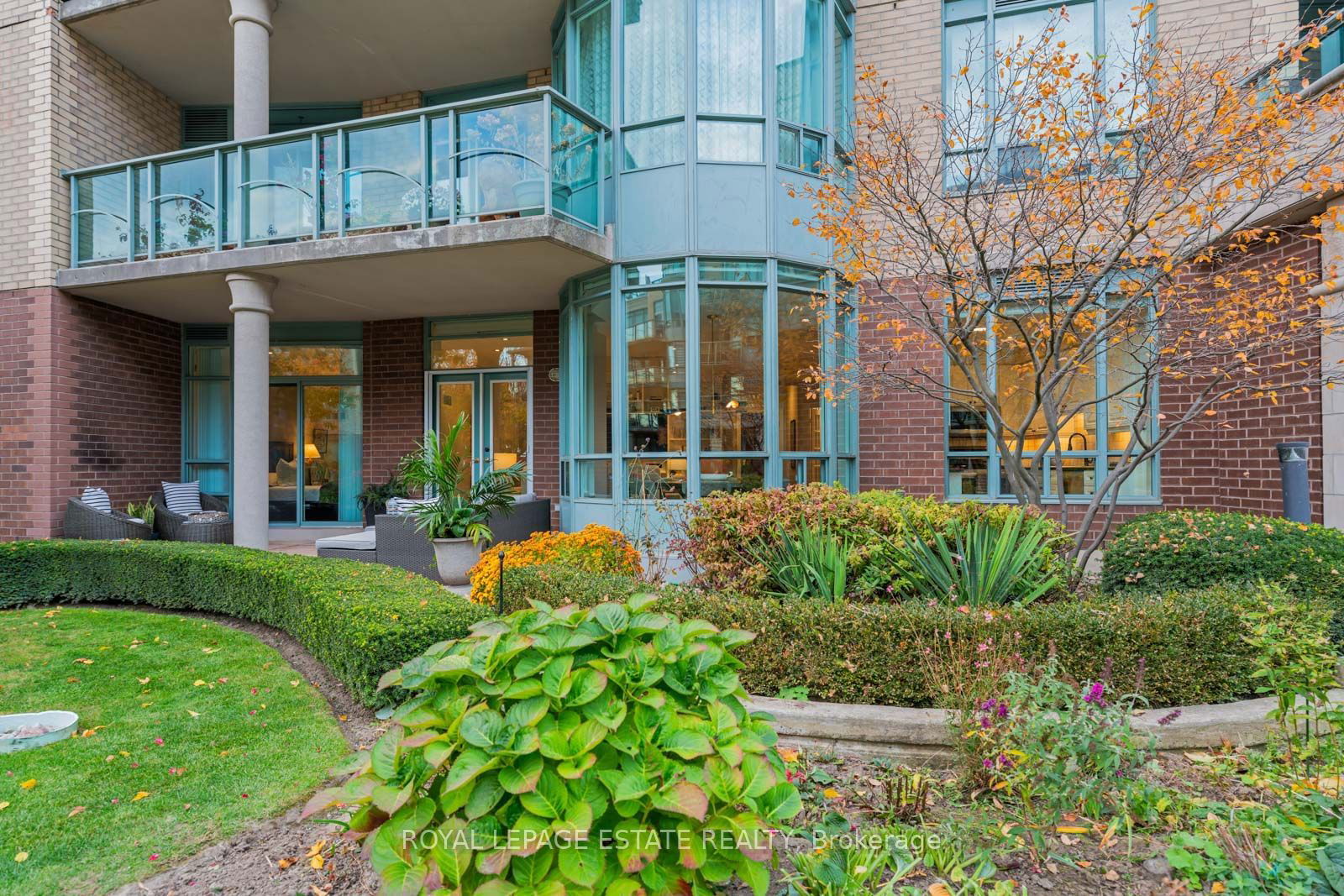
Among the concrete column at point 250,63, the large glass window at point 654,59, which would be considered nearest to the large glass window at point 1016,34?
the large glass window at point 654,59

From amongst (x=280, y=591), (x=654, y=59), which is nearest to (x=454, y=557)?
(x=280, y=591)

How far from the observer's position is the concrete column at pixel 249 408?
27.5 feet

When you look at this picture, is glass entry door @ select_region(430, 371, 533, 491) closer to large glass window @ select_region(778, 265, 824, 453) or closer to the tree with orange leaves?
large glass window @ select_region(778, 265, 824, 453)

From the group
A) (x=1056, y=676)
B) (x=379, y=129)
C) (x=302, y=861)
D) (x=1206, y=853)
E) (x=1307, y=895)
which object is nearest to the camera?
(x=1307, y=895)

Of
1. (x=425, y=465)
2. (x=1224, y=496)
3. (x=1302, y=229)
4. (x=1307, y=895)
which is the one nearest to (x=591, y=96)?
(x=425, y=465)

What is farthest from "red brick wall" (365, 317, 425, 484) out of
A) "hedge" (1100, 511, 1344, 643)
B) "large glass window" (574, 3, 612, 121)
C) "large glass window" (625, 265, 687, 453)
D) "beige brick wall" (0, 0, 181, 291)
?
"hedge" (1100, 511, 1344, 643)

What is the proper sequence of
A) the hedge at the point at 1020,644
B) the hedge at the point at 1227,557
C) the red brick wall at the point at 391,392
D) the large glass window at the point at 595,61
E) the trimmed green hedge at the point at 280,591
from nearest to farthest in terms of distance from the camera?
the hedge at the point at 1020,644 → the trimmed green hedge at the point at 280,591 → the hedge at the point at 1227,557 → the large glass window at the point at 595,61 → the red brick wall at the point at 391,392

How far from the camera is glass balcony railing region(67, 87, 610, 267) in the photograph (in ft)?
24.4

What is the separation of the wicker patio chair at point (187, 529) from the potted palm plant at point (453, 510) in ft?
11.5

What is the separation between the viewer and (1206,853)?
2186 mm

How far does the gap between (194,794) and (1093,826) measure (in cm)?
347

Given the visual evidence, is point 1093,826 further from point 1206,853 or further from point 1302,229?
point 1302,229

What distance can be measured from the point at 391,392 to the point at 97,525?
4.09m

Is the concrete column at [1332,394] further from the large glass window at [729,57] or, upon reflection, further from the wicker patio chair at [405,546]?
the wicker patio chair at [405,546]
